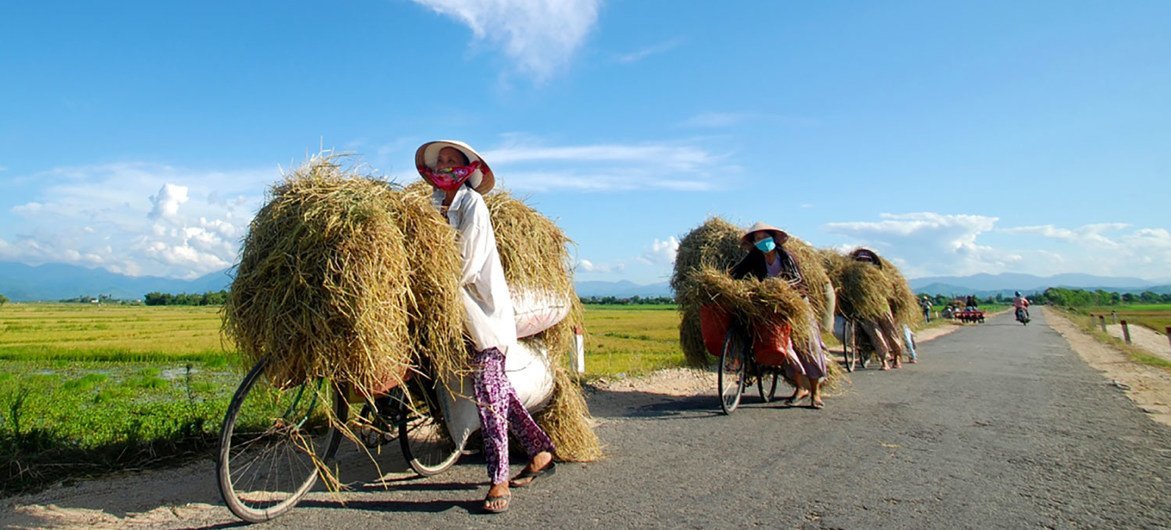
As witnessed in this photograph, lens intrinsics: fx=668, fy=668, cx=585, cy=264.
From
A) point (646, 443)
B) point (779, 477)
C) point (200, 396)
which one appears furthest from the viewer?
point (200, 396)

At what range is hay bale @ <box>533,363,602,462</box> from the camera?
15.1 feet

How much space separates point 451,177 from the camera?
4203mm

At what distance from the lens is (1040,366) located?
12.2 m

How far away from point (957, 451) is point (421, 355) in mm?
3995

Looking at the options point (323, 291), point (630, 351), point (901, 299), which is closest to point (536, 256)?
point (323, 291)

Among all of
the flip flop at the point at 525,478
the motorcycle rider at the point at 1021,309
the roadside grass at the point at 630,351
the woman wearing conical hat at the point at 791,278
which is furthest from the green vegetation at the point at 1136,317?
the flip flop at the point at 525,478

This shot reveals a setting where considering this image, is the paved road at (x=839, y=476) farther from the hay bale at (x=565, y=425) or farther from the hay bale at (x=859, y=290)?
the hay bale at (x=859, y=290)

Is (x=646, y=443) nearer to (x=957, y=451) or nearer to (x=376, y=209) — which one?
(x=957, y=451)

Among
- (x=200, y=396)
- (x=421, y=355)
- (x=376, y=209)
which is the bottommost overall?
(x=200, y=396)

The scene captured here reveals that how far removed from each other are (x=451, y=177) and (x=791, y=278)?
4532 millimetres

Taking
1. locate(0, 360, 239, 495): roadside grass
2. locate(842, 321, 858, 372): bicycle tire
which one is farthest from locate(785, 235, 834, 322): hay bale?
locate(0, 360, 239, 495): roadside grass

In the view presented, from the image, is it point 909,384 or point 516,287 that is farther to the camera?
point 909,384

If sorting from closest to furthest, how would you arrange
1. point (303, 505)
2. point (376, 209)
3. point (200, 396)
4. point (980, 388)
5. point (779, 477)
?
point (376, 209) < point (303, 505) < point (779, 477) < point (980, 388) < point (200, 396)

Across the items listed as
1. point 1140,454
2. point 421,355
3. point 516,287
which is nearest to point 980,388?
point 1140,454
